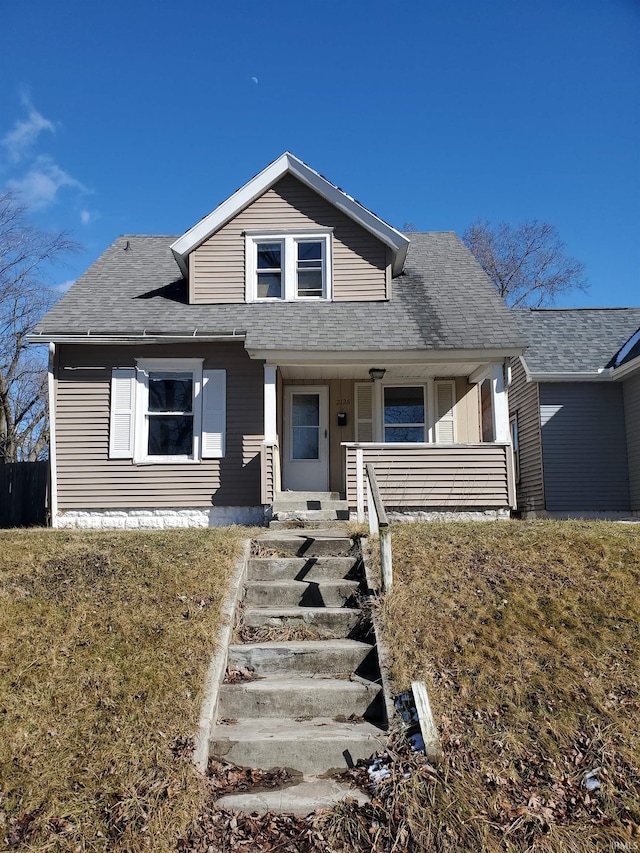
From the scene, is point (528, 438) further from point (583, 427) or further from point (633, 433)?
point (633, 433)

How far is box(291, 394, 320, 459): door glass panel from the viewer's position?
1291cm

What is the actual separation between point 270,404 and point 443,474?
307cm

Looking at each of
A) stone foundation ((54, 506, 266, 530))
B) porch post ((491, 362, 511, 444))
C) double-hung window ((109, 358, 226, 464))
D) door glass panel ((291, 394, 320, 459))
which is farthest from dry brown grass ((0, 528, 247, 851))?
porch post ((491, 362, 511, 444))

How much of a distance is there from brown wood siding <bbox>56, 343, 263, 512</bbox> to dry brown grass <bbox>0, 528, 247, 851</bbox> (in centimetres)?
463

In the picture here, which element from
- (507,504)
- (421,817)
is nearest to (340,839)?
(421,817)

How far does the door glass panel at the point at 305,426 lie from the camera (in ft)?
42.3

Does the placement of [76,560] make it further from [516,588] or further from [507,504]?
[507,504]

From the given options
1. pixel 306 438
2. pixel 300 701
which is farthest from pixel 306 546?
pixel 306 438

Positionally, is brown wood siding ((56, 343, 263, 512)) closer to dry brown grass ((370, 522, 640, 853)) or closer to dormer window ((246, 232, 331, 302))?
dormer window ((246, 232, 331, 302))

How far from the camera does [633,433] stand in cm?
1463

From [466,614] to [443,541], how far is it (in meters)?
1.79

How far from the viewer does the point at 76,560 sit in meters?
6.84

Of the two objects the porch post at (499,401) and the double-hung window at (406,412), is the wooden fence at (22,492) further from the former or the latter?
the porch post at (499,401)

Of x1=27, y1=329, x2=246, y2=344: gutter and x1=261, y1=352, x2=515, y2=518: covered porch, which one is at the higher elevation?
x1=27, y1=329, x2=246, y2=344: gutter
